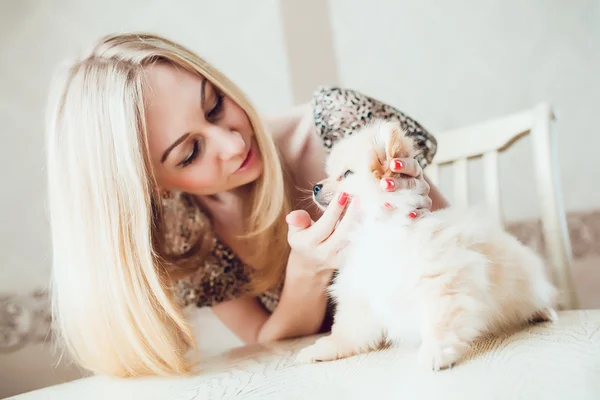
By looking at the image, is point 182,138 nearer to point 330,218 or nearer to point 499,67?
point 330,218

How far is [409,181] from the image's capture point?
922mm

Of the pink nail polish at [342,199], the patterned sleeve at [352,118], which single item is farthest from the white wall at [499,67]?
the pink nail polish at [342,199]

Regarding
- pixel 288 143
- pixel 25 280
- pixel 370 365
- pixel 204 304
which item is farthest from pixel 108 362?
pixel 25 280

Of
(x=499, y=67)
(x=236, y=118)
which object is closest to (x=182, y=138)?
(x=236, y=118)

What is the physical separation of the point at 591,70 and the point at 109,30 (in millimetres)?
1882

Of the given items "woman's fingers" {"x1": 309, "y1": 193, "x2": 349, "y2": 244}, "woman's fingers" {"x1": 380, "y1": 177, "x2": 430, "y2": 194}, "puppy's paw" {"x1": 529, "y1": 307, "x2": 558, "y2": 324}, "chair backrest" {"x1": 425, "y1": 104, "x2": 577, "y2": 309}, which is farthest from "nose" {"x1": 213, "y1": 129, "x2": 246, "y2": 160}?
"puppy's paw" {"x1": 529, "y1": 307, "x2": 558, "y2": 324}

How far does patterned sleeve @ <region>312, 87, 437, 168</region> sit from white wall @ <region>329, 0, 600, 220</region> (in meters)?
0.81

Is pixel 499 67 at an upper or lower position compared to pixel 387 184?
Result: upper

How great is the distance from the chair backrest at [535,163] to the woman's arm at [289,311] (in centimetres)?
44

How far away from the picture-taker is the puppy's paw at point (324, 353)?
931mm

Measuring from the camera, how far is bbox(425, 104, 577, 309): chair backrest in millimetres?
1293

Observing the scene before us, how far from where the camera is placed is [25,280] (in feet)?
5.72

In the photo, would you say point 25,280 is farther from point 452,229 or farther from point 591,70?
point 591,70

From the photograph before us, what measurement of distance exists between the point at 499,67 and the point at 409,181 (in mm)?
1292
